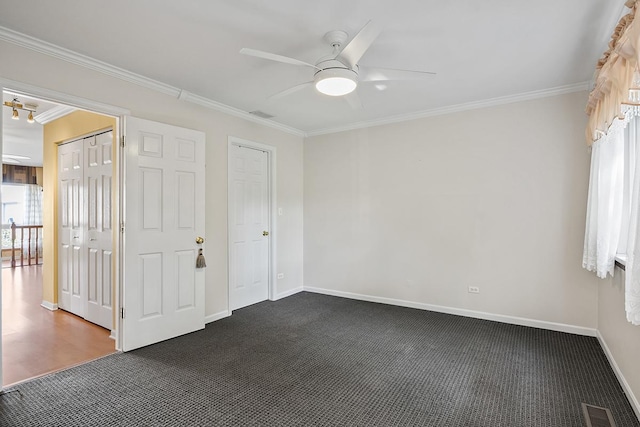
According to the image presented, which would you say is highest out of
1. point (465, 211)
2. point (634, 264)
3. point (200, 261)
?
point (465, 211)

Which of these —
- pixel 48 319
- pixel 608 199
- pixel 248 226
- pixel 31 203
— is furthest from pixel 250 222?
pixel 31 203

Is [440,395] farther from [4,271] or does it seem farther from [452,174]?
[4,271]

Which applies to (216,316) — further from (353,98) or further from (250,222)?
(353,98)

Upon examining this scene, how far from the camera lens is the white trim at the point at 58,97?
2494 mm

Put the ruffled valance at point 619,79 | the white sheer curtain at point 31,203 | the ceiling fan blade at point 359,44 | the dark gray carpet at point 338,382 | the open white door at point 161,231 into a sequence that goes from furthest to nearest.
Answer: the white sheer curtain at point 31,203
the open white door at point 161,231
the dark gray carpet at point 338,382
the ceiling fan blade at point 359,44
the ruffled valance at point 619,79

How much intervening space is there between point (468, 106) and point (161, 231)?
Answer: 12.6 feet

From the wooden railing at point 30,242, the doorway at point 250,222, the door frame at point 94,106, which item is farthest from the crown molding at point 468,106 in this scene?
the wooden railing at point 30,242

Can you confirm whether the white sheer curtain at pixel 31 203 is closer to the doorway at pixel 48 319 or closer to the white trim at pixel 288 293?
the doorway at pixel 48 319

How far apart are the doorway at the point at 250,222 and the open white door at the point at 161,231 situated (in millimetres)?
641

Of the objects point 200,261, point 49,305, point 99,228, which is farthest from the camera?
point 49,305

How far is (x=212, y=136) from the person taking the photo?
4016 mm

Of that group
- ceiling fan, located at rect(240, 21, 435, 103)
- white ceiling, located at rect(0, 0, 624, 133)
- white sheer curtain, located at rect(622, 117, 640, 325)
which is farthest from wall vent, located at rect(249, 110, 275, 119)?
white sheer curtain, located at rect(622, 117, 640, 325)

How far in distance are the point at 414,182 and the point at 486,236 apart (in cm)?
113

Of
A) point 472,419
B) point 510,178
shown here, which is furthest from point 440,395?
point 510,178
